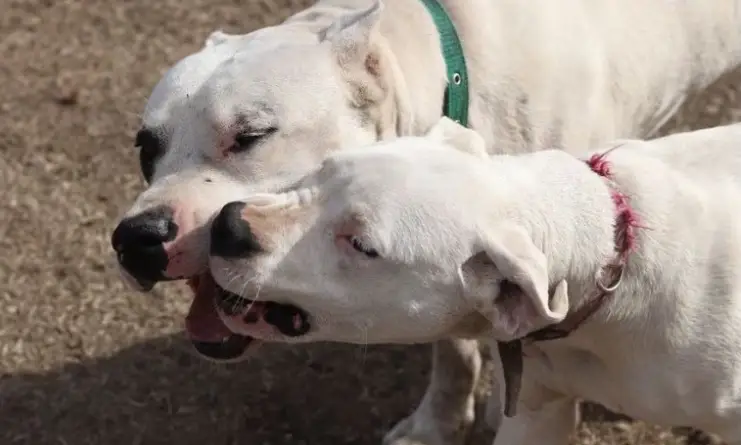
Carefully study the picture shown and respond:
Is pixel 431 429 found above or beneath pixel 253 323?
beneath

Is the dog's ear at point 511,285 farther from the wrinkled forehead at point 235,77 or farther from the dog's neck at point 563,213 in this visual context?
the wrinkled forehead at point 235,77

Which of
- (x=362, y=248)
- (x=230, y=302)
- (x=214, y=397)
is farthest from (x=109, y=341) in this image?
(x=362, y=248)

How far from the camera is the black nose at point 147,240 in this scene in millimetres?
2557

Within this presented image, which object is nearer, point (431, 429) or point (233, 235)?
point (233, 235)

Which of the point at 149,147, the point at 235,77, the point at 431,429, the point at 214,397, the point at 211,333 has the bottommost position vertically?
the point at 214,397

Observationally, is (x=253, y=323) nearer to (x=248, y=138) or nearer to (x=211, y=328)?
(x=211, y=328)

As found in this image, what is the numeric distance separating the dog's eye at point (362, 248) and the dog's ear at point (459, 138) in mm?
329

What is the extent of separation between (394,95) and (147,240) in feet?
2.54

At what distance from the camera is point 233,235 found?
225 centimetres

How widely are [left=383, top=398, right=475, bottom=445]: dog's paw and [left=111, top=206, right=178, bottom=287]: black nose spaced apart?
1191 millimetres

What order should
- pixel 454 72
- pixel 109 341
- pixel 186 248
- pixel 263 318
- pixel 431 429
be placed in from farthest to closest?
pixel 109 341
pixel 431 429
pixel 454 72
pixel 186 248
pixel 263 318

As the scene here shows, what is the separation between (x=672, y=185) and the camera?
8.01ft

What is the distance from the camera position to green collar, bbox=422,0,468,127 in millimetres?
2988

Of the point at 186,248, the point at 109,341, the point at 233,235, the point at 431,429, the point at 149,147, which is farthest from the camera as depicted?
the point at 109,341
